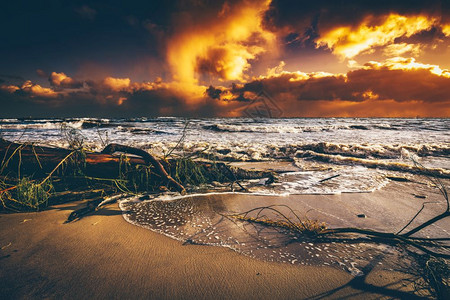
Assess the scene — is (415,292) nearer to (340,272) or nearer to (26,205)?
(340,272)

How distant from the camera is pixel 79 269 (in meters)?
1.19

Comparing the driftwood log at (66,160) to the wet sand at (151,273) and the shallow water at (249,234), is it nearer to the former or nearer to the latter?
the shallow water at (249,234)

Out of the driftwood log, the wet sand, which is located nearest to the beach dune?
the wet sand

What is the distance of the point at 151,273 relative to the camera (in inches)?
46.5

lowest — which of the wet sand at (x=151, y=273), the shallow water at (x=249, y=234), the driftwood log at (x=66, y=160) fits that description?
the shallow water at (x=249, y=234)

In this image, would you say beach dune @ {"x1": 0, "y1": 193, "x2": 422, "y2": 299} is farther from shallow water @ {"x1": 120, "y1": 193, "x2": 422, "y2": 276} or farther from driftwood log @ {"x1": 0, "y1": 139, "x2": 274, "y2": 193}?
driftwood log @ {"x1": 0, "y1": 139, "x2": 274, "y2": 193}

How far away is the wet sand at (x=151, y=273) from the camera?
1054 mm

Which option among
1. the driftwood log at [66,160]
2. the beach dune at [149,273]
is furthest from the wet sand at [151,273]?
the driftwood log at [66,160]

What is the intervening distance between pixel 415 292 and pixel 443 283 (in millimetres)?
194

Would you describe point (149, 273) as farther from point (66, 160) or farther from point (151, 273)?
point (66, 160)

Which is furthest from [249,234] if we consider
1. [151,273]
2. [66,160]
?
[66,160]

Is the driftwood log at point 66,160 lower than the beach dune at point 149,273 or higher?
higher

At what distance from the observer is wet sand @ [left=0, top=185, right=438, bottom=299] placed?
3.46ft

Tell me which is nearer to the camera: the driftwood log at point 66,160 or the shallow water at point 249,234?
the shallow water at point 249,234
